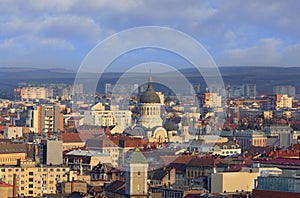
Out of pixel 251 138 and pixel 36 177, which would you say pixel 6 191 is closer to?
pixel 36 177

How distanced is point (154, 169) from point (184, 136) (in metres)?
15.3

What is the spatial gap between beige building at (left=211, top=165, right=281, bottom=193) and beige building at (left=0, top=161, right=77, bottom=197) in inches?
207

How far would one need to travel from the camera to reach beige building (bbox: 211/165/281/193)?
2488 centimetres

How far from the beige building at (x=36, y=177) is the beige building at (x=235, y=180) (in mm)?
5256

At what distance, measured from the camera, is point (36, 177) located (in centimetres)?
2992

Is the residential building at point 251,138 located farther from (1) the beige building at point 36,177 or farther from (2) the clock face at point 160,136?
(1) the beige building at point 36,177

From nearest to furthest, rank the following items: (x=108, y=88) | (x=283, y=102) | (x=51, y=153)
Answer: (x=51, y=153) → (x=108, y=88) → (x=283, y=102)

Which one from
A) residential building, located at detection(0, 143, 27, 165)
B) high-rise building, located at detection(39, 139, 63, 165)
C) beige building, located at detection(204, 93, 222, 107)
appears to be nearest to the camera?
high-rise building, located at detection(39, 139, 63, 165)

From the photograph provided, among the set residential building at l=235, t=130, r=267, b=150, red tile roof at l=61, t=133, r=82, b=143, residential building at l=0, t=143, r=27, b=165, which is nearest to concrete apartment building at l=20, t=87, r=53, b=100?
residential building at l=235, t=130, r=267, b=150

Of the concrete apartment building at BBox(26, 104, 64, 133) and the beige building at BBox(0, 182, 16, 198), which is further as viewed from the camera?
the concrete apartment building at BBox(26, 104, 64, 133)

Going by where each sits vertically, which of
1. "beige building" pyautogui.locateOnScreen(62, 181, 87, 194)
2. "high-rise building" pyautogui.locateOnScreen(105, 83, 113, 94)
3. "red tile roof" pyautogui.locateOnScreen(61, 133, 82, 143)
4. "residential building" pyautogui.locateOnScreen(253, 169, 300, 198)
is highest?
"high-rise building" pyautogui.locateOnScreen(105, 83, 113, 94)

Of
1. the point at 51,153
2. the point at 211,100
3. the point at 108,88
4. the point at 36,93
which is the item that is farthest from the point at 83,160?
the point at 36,93

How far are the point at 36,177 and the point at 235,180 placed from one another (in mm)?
6725

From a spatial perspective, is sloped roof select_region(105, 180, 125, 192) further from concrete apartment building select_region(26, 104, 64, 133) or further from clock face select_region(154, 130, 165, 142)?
concrete apartment building select_region(26, 104, 64, 133)
